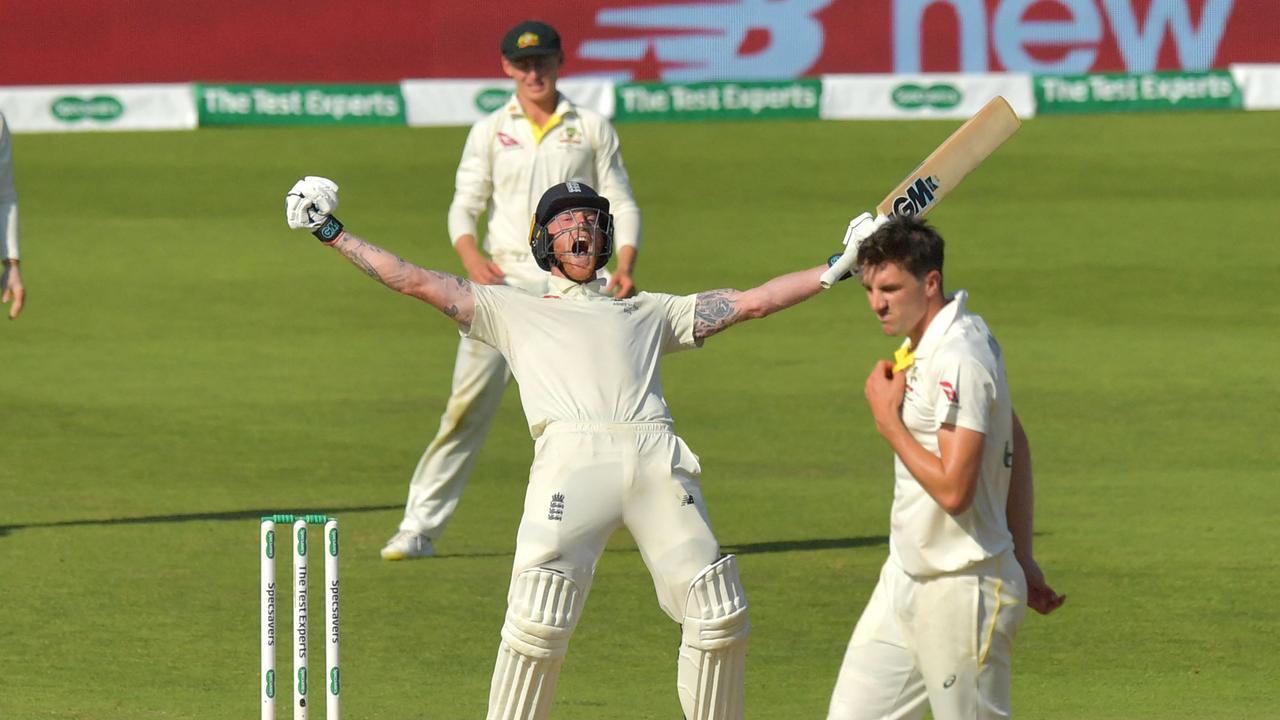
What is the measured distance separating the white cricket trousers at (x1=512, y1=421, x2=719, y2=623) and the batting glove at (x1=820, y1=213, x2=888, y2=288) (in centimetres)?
75

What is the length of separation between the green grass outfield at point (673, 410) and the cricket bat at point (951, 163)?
7.26ft

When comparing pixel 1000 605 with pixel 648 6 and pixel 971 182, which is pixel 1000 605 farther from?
pixel 648 6

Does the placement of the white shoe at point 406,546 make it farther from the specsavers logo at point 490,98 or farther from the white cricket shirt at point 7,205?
the specsavers logo at point 490,98

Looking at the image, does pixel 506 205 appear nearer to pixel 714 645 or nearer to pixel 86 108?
pixel 714 645

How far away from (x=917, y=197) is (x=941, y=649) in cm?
169

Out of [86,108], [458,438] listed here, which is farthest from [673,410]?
[86,108]

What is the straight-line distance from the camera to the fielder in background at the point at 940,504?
18.8 ft

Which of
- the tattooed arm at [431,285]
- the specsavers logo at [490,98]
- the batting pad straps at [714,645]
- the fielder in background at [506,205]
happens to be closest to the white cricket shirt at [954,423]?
the batting pad straps at [714,645]

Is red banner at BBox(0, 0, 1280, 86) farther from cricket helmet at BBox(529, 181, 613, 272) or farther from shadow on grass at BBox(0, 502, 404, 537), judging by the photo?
cricket helmet at BBox(529, 181, 613, 272)

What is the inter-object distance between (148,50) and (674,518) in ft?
88.3

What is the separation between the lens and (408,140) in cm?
2839

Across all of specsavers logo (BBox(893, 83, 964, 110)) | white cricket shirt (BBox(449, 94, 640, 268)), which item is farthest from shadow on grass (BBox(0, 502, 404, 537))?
specsavers logo (BBox(893, 83, 964, 110))

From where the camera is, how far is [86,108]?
94.5ft

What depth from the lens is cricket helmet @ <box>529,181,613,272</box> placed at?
7.00m
